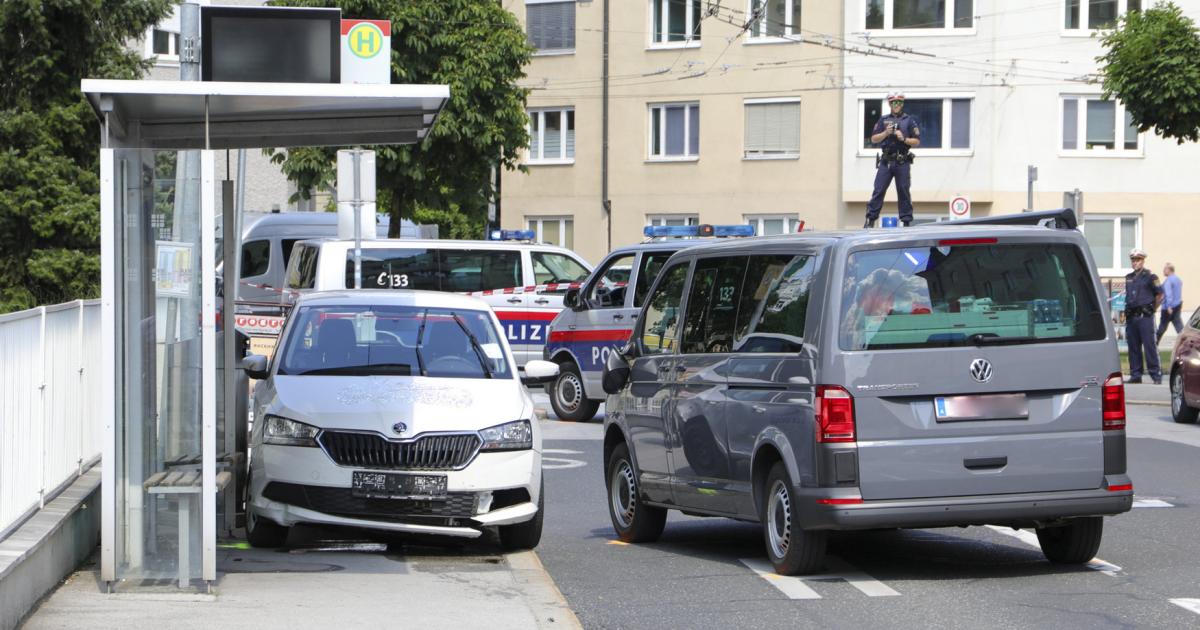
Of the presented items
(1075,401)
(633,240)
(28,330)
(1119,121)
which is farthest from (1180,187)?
(28,330)

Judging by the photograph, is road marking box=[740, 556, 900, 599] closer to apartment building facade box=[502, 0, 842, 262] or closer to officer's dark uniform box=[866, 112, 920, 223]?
officer's dark uniform box=[866, 112, 920, 223]

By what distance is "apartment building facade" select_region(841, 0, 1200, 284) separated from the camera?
4312cm

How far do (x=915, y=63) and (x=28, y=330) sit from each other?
37.6 meters

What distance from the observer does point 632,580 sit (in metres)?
9.73

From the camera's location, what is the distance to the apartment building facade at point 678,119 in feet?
146

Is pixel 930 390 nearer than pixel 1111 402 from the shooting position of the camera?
Yes

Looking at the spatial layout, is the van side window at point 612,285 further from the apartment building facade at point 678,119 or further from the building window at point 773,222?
the building window at point 773,222

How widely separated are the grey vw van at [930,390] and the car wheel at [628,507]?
5.87ft

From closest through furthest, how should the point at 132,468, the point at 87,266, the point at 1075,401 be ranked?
the point at 132,468 → the point at 1075,401 → the point at 87,266

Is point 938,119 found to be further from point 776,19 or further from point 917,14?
point 776,19

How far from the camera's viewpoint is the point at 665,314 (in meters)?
11.4

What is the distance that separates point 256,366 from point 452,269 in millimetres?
14379

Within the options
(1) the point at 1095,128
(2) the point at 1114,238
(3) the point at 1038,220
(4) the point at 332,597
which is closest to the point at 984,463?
(3) the point at 1038,220

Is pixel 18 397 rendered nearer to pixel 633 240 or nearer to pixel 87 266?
pixel 87 266
